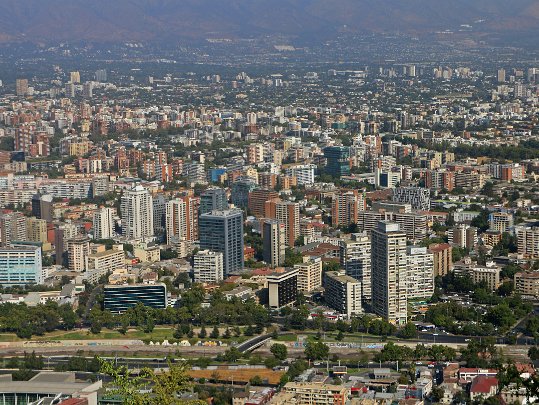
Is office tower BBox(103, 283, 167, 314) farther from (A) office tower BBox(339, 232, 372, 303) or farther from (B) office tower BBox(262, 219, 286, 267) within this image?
(B) office tower BBox(262, 219, 286, 267)

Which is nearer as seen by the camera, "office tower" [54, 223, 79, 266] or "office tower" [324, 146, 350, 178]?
"office tower" [54, 223, 79, 266]

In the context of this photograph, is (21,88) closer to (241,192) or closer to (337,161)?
(337,161)

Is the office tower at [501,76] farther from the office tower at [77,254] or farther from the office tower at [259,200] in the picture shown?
the office tower at [77,254]

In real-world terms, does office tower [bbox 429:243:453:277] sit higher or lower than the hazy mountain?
lower

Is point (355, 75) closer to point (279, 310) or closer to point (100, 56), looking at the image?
point (100, 56)

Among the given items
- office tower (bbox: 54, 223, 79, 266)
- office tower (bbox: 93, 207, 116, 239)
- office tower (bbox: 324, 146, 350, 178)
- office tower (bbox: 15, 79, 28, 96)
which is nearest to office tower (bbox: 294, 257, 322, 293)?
office tower (bbox: 54, 223, 79, 266)

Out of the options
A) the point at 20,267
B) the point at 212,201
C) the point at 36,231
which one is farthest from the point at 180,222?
the point at 20,267
